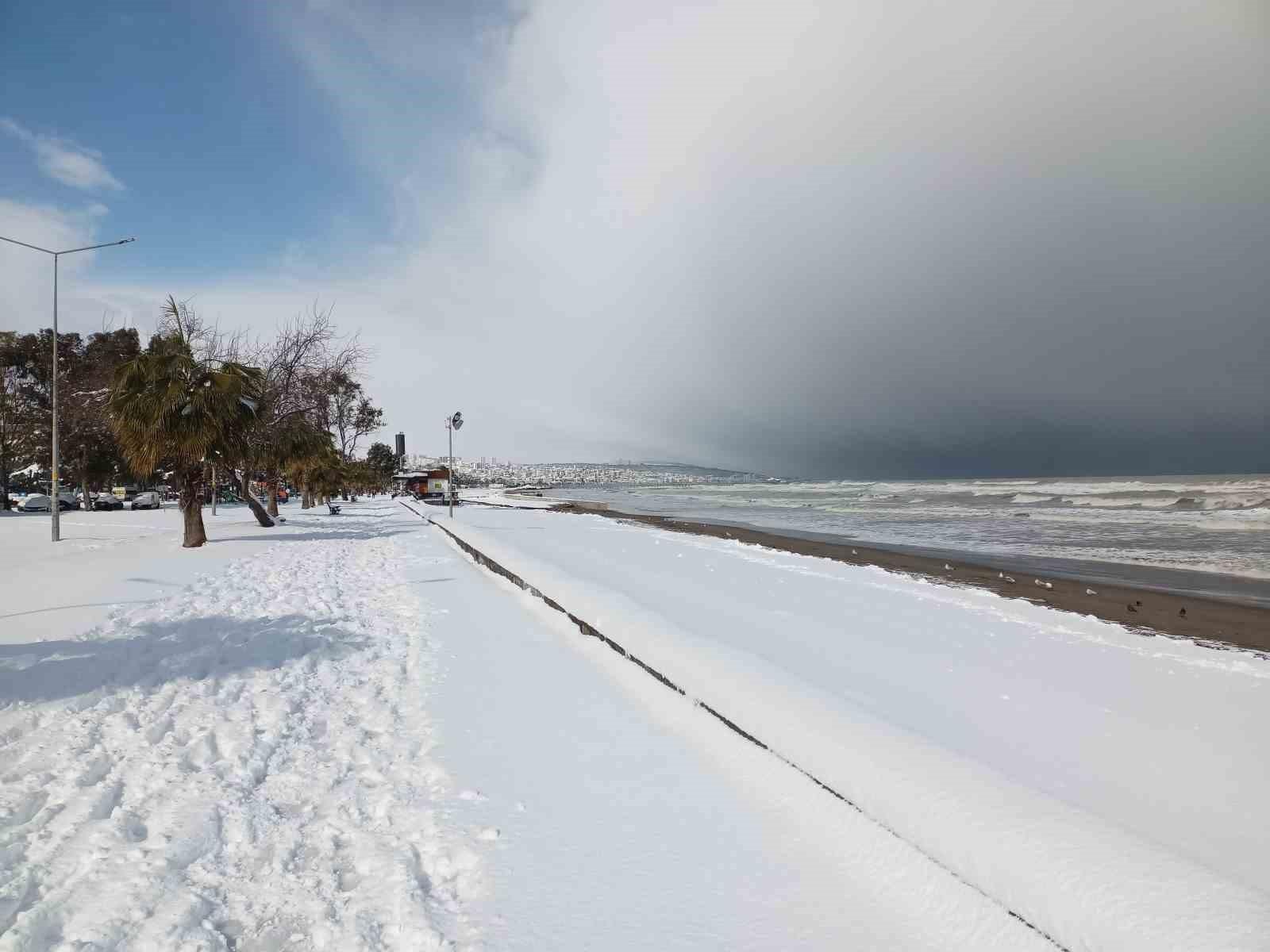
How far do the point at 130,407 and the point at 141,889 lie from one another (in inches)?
670

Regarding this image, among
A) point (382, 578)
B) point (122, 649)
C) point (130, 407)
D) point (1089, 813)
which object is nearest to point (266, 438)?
point (130, 407)

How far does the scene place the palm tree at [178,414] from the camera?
1593 cm

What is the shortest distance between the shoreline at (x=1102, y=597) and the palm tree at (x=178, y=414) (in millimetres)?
15604

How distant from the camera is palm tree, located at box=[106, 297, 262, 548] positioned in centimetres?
1593

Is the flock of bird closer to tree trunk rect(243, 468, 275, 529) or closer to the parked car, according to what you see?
tree trunk rect(243, 468, 275, 529)

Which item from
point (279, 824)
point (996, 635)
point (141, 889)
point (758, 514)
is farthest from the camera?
point (758, 514)

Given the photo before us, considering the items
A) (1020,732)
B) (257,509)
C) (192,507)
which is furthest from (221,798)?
(257,509)

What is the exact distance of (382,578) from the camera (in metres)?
11.6

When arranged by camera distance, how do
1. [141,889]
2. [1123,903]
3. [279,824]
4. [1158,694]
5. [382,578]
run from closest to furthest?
1. [1123,903]
2. [141,889]
3. [279,824]
4. [1158,694]
5. [382,578]

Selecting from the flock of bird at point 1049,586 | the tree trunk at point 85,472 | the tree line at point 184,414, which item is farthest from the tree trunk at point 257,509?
the tree trunk at point 85,472

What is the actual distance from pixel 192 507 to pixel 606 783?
54.3 feet

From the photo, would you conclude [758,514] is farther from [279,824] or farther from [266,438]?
[279,824]

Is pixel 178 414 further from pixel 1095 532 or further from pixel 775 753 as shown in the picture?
Result: pixel 1095 532

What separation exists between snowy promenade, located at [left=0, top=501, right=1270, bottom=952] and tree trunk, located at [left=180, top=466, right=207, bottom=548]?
907 cm
